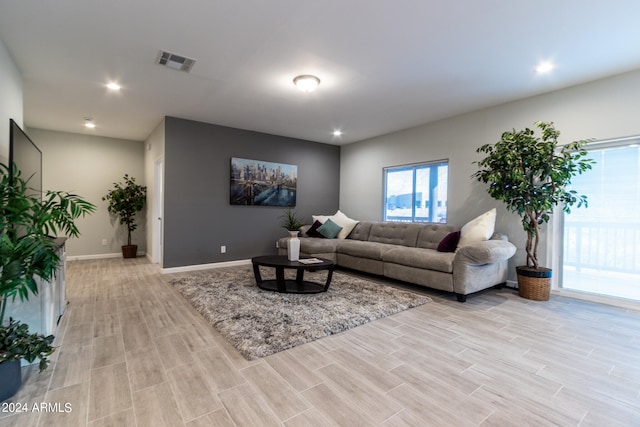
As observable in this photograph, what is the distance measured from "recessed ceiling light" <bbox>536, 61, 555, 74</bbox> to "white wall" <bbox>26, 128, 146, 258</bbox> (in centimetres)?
717

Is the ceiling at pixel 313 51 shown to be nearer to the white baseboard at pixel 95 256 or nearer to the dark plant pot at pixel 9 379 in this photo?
the dark plant pot at pixel 9 379

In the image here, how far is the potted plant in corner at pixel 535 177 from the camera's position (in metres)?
3.38

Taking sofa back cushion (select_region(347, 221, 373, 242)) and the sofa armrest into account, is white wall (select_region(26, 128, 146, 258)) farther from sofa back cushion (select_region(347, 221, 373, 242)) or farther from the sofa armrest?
the sofa armrest

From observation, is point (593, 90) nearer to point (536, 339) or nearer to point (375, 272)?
point (536, 339)

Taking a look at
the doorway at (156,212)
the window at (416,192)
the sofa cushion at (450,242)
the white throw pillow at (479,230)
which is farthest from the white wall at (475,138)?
the doorway at (156,212)

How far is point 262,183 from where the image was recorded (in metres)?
5.71

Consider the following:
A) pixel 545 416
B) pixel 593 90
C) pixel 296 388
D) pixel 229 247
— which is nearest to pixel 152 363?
pixel 296 388

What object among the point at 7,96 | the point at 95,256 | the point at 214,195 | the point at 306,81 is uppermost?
the point at 306,81

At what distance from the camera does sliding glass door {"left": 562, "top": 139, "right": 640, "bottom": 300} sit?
3.24 m

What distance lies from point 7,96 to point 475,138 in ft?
18.0

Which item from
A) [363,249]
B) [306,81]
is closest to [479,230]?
[363,249]

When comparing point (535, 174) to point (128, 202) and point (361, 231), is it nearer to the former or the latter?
point (361, 231)

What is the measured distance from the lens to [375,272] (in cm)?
439

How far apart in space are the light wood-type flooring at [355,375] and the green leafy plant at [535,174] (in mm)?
1205
